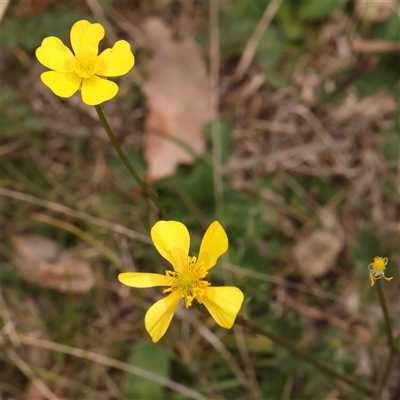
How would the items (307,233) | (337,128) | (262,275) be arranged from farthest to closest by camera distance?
(337,128) < (307,233) < (262,275)

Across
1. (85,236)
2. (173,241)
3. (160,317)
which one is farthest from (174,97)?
(160,317)

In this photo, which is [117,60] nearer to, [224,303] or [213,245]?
[213,245]

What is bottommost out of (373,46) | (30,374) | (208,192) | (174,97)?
(30,374)

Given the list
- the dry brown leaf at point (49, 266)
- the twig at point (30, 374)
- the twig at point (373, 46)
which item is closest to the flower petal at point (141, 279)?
the dry brown leaf at point (49, 266)

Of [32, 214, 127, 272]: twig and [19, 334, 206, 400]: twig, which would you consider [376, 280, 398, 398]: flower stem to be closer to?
[19, 334, 206, 400]: twig

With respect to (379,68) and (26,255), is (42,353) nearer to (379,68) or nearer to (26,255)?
(26,255)

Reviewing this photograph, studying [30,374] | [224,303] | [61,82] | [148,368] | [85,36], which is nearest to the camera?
[224,303]

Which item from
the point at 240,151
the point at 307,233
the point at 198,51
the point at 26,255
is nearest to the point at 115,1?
the point at 198,51
